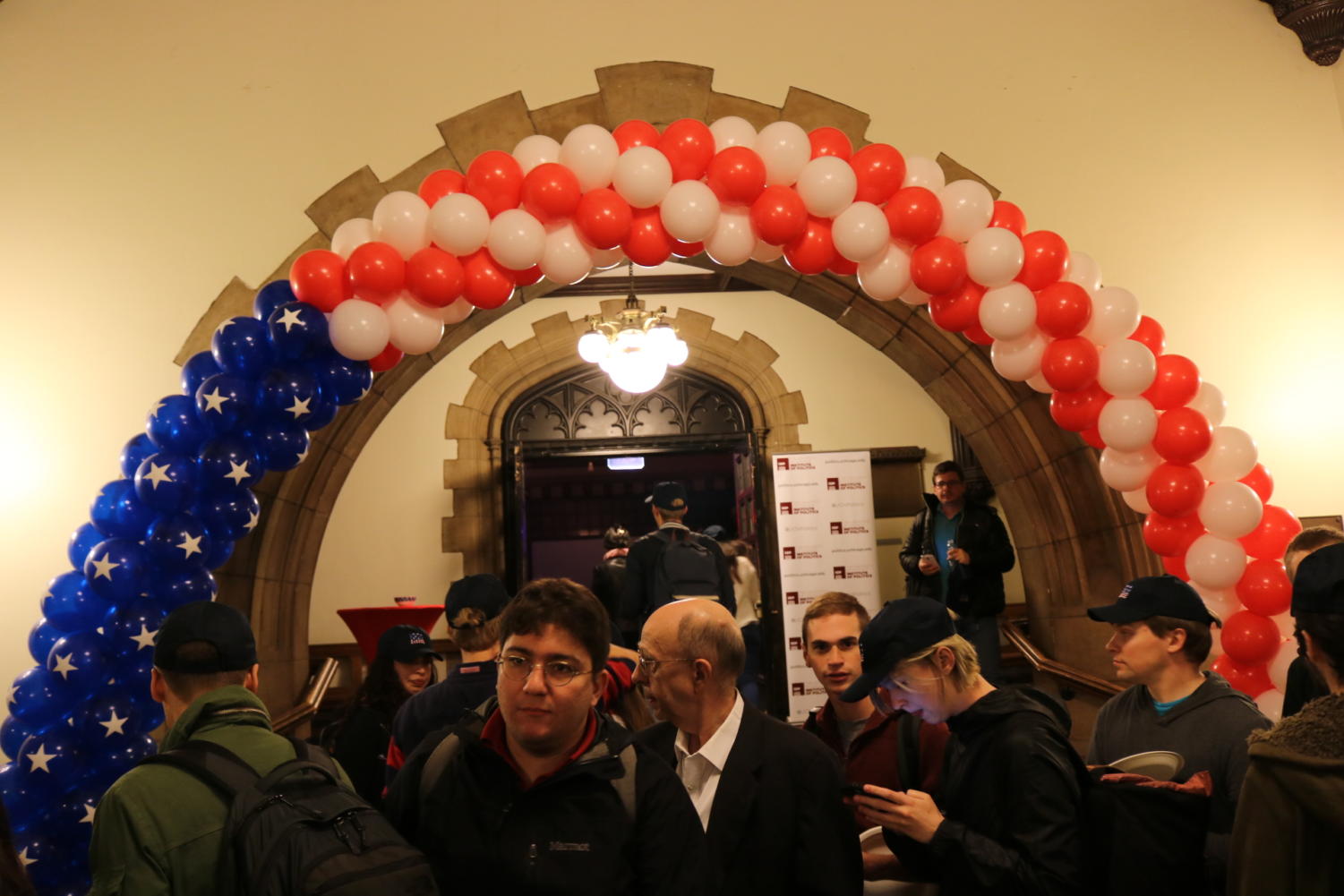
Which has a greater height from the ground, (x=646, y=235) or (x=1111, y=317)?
(x=646, y=235)

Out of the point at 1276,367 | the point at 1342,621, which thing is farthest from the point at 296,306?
the point at 1276,367

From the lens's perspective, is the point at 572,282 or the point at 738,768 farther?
the point at 572,282

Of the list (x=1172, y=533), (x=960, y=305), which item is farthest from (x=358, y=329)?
(x=1172, y=533)

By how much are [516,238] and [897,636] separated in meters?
2.20

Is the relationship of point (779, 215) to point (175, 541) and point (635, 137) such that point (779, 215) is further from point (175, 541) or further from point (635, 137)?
point (175, 541)

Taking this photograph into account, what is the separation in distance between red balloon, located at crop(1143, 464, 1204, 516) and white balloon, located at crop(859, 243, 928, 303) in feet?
3.79

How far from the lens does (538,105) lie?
4.93 metres

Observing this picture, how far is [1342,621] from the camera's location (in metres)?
1.52

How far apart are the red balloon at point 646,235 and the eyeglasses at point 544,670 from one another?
2380 mm

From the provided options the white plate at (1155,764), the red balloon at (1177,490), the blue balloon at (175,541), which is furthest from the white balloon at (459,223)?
the white plate at (1155,764)

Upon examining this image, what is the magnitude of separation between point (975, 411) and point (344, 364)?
2.86 m

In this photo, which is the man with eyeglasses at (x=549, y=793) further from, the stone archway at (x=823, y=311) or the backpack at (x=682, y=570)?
the backpack at (x=682, y=570)

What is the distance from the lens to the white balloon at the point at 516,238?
3881 millimetres

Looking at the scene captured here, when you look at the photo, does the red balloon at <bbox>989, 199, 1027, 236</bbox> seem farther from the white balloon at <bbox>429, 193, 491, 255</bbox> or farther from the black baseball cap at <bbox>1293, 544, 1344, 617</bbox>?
the black baseball cap at <bbox>1293, 544, 1344, 617</bbox>
